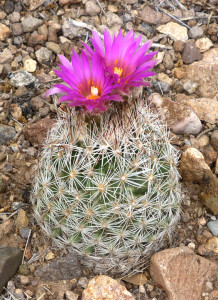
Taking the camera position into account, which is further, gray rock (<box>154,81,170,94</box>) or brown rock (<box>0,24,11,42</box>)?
brown rock (<box>0,24,11,42</box>)

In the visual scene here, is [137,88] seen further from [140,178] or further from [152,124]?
[140,178]

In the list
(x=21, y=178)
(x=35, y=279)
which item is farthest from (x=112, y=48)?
(x=35, y=279)

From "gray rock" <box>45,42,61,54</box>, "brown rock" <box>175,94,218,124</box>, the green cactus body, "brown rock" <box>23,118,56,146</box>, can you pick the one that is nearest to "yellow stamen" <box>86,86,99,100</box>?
the green cactus body

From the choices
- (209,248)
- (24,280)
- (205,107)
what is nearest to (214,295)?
(209,248)

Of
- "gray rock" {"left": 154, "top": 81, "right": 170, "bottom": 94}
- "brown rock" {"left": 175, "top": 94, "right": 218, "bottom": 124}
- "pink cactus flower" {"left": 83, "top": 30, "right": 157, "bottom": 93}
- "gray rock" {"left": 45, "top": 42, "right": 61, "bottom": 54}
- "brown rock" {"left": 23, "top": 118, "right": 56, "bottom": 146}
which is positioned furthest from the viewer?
"gray rock" {"left": 45, "top": 42, "right": 61, "bottom": 54}

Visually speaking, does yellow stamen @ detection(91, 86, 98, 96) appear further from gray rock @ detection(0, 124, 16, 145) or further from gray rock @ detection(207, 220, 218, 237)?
gray rock @ detection(207, 220, 218, 237)

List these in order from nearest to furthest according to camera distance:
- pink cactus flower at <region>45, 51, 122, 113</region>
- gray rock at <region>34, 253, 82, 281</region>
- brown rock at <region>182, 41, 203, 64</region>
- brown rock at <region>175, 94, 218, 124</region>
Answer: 1. pink cactus flower at <region>45, 51, 122, 113</region>
2. gray rock at <region>34, 253, 82, 281</region>
3. brown rock at <region>175, 94, 218, 124</region>
4. brown rock at <region>182, 41, 203, 64</region>

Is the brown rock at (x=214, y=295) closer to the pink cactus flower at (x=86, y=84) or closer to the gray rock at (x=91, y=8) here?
the pink cactus flower at (x=86, y=84)
